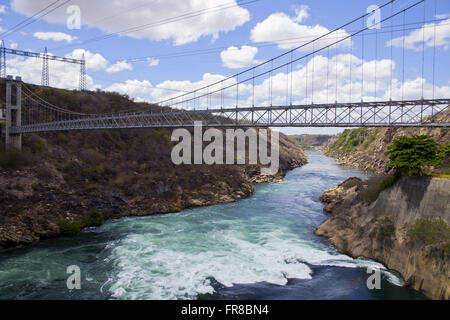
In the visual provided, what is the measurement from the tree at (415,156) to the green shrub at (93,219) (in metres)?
A: 15.8

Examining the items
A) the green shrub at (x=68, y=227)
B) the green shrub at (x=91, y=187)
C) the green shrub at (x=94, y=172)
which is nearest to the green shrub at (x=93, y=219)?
the green shrub at (x=68, y=227)

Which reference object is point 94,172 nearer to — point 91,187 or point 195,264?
point 91,187

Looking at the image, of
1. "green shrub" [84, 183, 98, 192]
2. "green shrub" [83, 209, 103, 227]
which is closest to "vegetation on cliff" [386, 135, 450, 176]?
"green shrub" [83, 209, 103, 227]

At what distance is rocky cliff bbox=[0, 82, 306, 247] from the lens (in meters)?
16.3

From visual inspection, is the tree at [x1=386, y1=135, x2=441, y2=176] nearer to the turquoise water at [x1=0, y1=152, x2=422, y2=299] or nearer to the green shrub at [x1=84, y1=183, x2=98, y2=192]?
the turquoise water at [x1=0, y1=152, x2=422, y2=299]

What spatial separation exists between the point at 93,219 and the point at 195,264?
28.2 ft

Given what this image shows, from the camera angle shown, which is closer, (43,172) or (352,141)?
(43,172)

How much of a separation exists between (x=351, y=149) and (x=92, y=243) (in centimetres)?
6687

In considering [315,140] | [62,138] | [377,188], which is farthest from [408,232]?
[315,140]

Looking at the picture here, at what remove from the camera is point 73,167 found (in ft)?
73.8

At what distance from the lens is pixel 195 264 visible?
480 inches

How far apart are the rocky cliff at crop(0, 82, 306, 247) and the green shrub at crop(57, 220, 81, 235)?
0.05 metres
